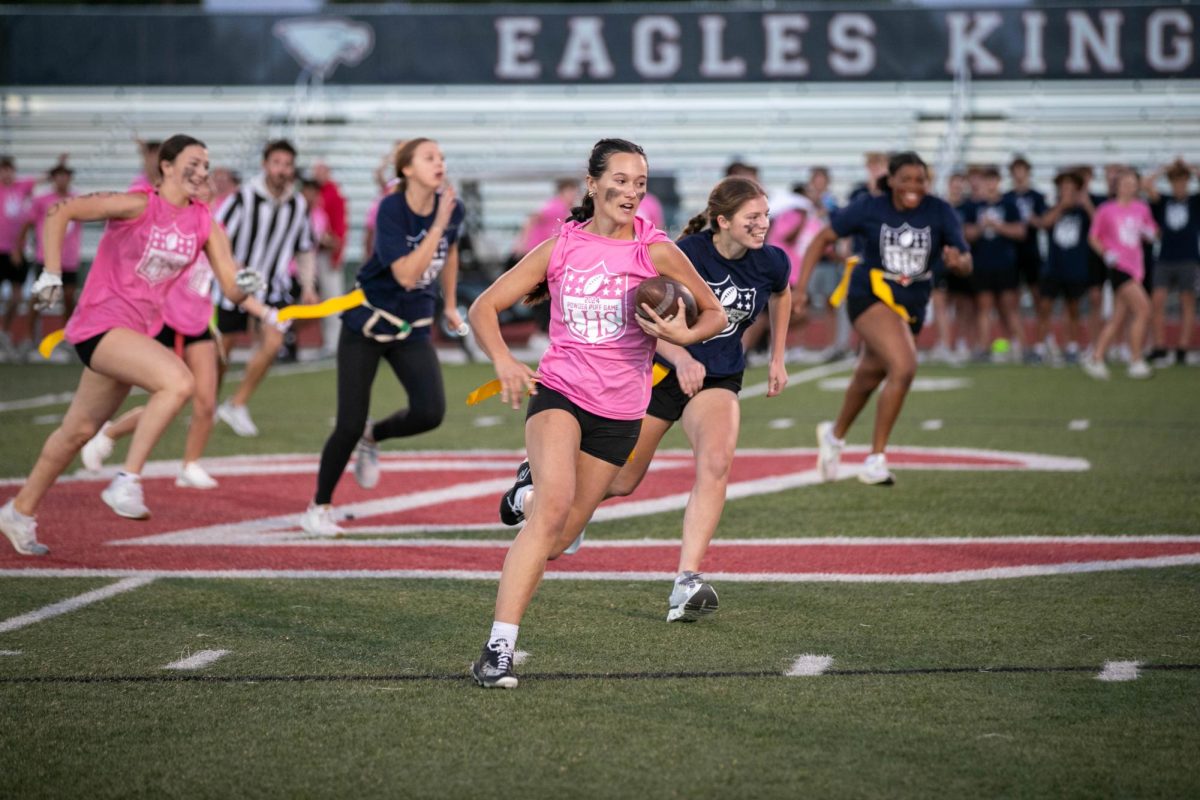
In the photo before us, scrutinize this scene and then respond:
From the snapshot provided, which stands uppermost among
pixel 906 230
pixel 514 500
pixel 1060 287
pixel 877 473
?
pixel 906 230

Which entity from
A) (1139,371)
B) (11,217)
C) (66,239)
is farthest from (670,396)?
(11,217)

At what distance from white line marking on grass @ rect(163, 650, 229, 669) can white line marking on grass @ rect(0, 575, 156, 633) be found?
0.81 m

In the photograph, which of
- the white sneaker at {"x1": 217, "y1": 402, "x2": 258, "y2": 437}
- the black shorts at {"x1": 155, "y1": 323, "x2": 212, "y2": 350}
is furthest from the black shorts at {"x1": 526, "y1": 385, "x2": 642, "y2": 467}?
the white sneaker at {"x1": 217, "y1": 402, "x2": 258, "y2": 437}

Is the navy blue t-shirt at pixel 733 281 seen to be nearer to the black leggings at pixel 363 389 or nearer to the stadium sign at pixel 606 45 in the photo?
the black leggings at pixel 363 389

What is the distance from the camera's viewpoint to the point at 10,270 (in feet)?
65.1

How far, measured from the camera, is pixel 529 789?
12.9 feet

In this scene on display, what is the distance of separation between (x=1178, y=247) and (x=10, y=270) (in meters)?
13.5

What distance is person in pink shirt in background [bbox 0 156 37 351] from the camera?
19531 millimetres

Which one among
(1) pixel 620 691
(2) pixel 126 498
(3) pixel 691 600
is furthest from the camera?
(2) pixel 126 498

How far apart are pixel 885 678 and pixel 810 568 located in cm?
188

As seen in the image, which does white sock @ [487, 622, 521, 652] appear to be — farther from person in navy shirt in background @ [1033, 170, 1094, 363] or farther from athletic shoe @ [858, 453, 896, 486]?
person in navy shirt in background @ [1033, 170, 1094, 363]

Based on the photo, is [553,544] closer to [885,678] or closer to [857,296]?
[885,678]

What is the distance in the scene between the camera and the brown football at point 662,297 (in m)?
5.02

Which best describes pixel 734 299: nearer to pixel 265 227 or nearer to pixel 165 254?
pixel 165 254
